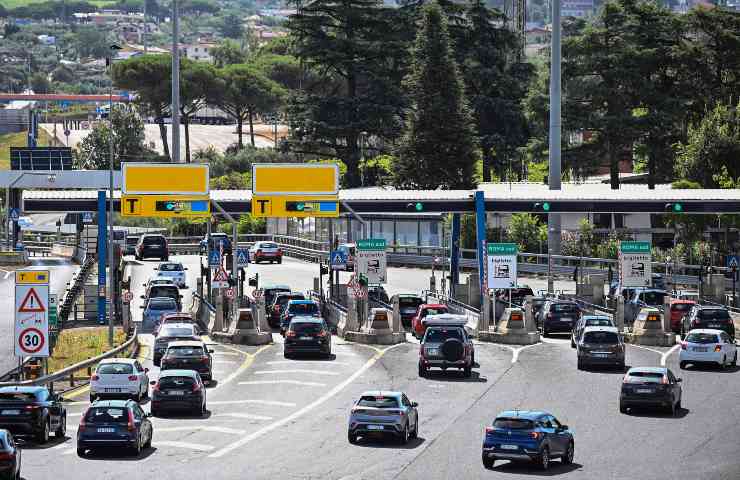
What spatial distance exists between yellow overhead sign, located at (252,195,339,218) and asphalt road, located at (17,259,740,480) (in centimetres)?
1012

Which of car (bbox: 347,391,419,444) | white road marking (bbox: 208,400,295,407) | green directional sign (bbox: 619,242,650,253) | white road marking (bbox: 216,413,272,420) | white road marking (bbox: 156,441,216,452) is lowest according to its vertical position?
white road marking (bbox: 208,400,295,407)

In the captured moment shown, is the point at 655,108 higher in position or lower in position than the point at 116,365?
higher

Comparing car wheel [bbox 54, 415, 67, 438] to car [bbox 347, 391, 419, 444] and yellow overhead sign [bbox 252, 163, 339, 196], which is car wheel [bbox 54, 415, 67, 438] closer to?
car [bbox 347, 391, 419, 444]

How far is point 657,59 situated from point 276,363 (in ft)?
203

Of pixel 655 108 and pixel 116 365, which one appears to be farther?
pixel 655 108

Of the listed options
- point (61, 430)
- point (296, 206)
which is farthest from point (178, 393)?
point (296, 206)

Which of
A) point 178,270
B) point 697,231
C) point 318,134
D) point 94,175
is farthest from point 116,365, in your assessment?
point 318,134

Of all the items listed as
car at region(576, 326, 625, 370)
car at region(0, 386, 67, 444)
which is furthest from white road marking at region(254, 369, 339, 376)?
car at region(0, 386, 67, 444)

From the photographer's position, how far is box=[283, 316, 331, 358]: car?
54.0 meters

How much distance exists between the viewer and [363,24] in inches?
4771

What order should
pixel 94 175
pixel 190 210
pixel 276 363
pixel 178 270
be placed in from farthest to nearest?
pixel 94 175 < pixel 178 270 < pixel 190 210 < pixel 276 363

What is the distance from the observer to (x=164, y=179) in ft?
215

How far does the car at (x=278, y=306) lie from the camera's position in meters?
65.0

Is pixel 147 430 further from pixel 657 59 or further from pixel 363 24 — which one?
pixel 363 24
